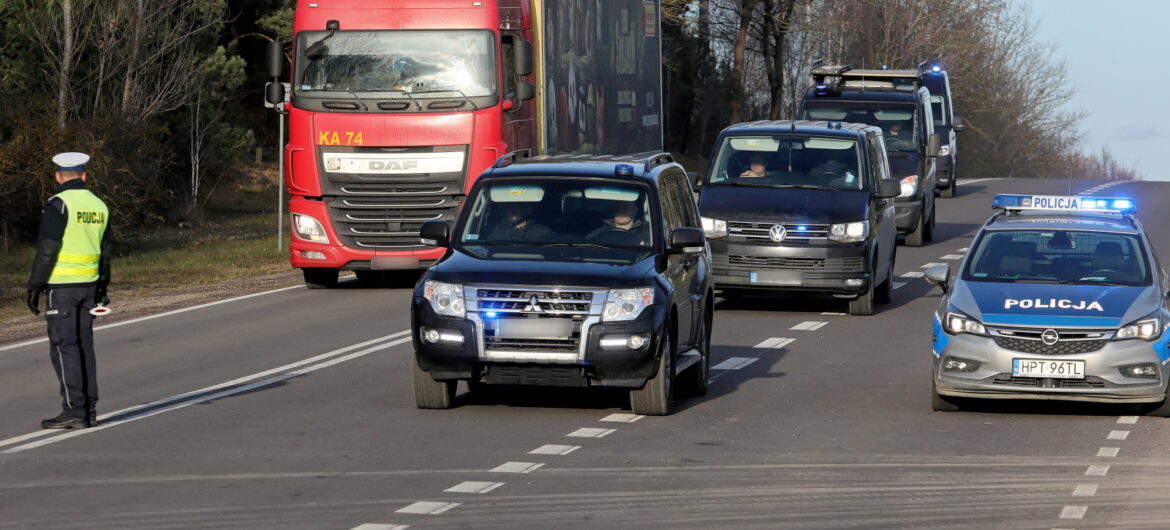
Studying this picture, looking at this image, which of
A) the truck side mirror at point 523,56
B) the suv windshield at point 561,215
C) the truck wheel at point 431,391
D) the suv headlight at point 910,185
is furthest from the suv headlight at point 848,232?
the suv headlight at point 910,185

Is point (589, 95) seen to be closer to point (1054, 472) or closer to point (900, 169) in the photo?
point (900, 169)

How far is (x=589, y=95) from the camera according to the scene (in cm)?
2464

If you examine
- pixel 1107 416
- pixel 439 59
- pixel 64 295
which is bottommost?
pixel 1107 416

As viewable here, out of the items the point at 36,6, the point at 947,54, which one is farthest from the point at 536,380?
the point at 947,54

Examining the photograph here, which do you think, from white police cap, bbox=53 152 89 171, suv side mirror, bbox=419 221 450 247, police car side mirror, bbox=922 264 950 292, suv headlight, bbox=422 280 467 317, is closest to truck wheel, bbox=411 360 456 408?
suv headlight, bbox=422 280 467 317

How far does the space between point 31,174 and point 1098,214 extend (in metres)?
20.2

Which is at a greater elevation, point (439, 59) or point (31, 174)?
point (439, 59)

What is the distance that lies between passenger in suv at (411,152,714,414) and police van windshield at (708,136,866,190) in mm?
6662

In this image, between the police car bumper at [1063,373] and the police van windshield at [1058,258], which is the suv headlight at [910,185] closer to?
the police van windshield at [1058,258]

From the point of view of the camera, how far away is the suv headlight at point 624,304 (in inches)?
461

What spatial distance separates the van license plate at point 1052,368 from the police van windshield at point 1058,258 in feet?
3.23

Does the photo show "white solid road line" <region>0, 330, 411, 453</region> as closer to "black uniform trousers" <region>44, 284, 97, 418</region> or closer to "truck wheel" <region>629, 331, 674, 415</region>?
"black uniform trousers" <region>44, 284, 97, 418</region>

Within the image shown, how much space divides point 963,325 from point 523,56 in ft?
31.0

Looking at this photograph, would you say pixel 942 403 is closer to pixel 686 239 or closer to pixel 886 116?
pixel 686 239
